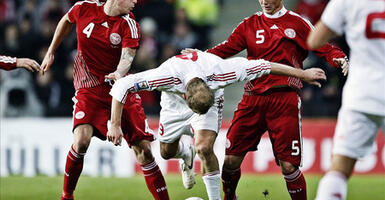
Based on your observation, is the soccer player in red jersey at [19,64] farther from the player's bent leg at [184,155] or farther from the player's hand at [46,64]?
the player's bent leg at [184,155]

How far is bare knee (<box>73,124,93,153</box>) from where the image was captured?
7.43 m

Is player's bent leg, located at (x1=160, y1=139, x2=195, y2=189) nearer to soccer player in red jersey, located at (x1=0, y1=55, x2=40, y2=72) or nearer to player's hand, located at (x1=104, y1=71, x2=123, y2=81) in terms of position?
player's hand, located at (x1=104, y1=71, x2=123, y2=81)

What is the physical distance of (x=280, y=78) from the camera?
750 centimetres

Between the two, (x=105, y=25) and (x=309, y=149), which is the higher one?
(x=105, y=25)

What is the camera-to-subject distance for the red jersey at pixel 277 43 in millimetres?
7465

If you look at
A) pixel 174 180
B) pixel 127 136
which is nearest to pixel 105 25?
pixel 127 136

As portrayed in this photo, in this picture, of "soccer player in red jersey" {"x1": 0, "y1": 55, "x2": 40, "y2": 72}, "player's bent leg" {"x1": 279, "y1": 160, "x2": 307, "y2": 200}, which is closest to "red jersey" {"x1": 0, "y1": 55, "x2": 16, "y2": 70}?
"soccer player in red jersey" {"x1": 0, "y1": 55, "x2": 40, "y2": 72}

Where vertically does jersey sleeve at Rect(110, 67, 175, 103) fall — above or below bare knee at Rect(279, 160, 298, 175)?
above

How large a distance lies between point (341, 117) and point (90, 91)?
321cm

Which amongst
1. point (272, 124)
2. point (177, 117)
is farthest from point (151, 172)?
point (272, 124)

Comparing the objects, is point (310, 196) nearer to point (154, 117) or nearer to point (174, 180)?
point (174, 180)

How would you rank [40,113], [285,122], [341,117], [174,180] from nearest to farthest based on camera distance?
[341,117] < [285,122] < [174,180] < [40,113]

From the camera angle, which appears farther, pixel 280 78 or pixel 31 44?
pixel 31 44

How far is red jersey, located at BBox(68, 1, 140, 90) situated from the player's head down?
150 centimetres
